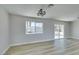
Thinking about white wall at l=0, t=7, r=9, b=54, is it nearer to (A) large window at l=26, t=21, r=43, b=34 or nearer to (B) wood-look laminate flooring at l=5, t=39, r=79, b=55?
(B) wood-look laminate flooring at l=5, t=39, r=79, b=55

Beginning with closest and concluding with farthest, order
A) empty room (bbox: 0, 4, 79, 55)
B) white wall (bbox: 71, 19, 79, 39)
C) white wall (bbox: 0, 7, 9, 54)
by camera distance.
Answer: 1. empty room (bbox: 0, 4, 79, 55)
2. white wall (bbox: 71, 19, 79, 39)
3. white wall (bbox: 0, 7, 9, 54)

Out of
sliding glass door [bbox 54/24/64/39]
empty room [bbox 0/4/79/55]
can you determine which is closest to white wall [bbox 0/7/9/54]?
empty room [bbox 0/4/79/55]

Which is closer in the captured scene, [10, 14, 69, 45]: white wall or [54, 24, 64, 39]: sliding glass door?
[10, 14, 69, 45]: white wall

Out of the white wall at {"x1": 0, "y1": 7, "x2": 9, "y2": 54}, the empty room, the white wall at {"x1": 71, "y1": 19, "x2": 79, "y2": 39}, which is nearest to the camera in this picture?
the empty room

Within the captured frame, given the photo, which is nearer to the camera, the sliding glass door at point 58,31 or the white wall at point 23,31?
the white wall at point 23,31

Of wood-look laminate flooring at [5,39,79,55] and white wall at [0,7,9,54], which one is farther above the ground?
white wall at [0,7,9,54]

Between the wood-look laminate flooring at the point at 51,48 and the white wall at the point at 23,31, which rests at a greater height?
the white wall at the point at 23,31

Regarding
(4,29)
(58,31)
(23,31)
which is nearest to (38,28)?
(23,31)

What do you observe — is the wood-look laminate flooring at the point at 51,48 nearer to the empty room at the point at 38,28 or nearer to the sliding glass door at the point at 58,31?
the empty room at the point at 38,28

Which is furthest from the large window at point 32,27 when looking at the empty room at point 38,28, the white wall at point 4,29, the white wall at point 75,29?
the white wall at point 75,29

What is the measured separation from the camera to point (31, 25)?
1.65 meters

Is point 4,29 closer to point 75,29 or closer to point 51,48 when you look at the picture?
point 51,48
